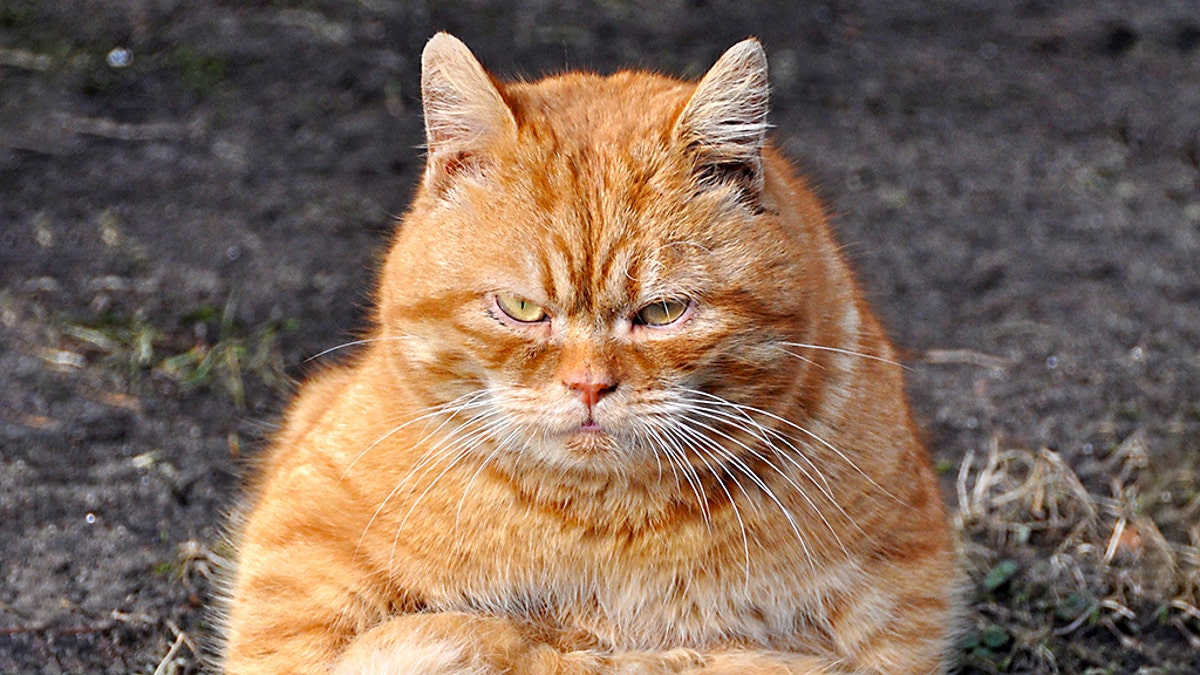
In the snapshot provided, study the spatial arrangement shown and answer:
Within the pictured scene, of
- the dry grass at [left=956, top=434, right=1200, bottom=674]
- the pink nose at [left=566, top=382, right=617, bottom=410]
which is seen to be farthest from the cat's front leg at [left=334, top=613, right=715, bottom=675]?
the dry grass at [left=956, top=434, right=1200, bottom=674]

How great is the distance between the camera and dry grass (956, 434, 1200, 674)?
3363mm

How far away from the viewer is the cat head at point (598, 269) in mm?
2248

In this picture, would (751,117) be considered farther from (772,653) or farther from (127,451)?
(127,451)

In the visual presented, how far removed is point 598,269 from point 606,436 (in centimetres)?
30

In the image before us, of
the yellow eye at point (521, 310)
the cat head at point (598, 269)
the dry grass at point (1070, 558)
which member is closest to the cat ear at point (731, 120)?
the cat head at point (598, 269)

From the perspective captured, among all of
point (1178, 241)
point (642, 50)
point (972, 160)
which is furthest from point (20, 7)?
point (1178, 241)

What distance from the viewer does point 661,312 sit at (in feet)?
7.47

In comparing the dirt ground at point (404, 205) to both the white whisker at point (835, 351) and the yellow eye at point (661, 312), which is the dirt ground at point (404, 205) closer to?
A: the white whisker at point (835, 351)

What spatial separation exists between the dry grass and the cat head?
1444 millimetres

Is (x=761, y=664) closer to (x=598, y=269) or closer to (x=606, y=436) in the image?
(x=606, y=436)

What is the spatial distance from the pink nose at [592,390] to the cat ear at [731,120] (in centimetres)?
50

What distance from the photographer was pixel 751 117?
242 cm

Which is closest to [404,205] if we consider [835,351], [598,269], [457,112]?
[457,112]

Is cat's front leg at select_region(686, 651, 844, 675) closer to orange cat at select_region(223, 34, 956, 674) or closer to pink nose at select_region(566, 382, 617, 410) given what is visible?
orange cat at select_region(223, 34, 956, 674)
